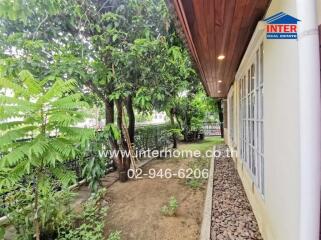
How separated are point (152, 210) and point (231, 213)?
145 cm

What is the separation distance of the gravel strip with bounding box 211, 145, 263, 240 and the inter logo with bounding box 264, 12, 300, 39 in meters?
2.65

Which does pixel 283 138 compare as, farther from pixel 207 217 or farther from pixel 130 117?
pixel 130 117

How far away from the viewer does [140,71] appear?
17.0ft

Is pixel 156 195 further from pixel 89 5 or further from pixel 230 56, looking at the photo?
pixel 89 5

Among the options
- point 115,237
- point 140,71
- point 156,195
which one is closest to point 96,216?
point 115,237

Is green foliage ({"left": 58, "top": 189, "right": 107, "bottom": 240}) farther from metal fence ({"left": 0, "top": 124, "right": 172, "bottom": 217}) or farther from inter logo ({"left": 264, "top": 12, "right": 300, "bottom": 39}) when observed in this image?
inter logo ({"left": 264, "top": 12, "right": 300, "bottom": 39})

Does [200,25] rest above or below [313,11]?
above

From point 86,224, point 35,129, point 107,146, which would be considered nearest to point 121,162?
point 107,146

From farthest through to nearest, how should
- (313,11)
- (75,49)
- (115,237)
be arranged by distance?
1. (75,49)
2. (115,237)
3. (313,11)

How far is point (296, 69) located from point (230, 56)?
9.29ft

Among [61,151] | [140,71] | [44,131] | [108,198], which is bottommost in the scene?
[108,198]

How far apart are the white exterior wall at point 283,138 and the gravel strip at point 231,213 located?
49 cm

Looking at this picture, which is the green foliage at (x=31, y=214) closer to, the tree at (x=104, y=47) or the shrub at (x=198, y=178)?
the tree at (x=104, y=47)

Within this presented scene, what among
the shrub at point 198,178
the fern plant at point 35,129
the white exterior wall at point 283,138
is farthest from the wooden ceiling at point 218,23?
the shrub at point 198,178
